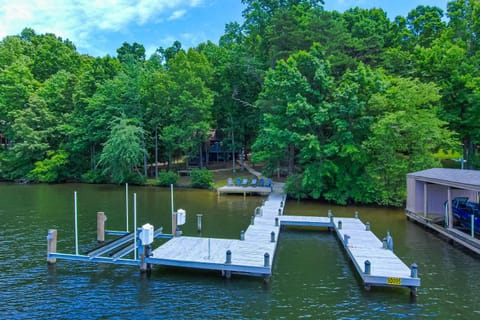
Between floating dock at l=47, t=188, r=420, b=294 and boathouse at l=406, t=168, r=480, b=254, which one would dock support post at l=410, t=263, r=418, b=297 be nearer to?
floating dock at l=47, t=188, r=420, b=294

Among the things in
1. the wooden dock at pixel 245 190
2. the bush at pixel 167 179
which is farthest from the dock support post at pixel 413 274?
the bush at pixel 167 179

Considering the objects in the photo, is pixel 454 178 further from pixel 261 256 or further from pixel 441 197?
pixel 261 256

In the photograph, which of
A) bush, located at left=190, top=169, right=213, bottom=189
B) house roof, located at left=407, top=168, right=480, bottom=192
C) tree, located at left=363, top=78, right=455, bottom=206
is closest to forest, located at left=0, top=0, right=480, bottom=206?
tree, located at left=363, top=78, right=455, bottom=206

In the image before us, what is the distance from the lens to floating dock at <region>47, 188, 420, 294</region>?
32.2 feet

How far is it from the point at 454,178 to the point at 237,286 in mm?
10333

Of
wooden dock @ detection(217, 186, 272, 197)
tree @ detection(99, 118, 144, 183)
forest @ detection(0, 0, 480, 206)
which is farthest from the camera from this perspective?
tree @ detection(99, 118, 144, 183)

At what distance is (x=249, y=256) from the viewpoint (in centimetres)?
1139

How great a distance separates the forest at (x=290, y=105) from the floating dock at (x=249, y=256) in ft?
28.7

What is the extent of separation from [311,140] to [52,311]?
17603 millimetres

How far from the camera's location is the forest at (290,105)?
72.7 ft

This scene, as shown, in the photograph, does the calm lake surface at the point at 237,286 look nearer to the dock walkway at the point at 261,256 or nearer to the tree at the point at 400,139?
the dock walkway at the point at 261,256

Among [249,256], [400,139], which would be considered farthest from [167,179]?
[249,256]

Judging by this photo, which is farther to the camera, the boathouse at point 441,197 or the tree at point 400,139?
the tree at point 400,139

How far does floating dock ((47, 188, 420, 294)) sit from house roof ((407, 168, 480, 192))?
373 centimetres
